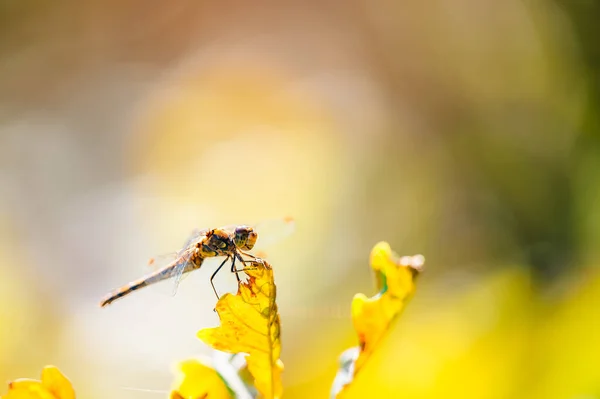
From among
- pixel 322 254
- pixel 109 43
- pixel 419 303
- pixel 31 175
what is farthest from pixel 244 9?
pixel 419 303

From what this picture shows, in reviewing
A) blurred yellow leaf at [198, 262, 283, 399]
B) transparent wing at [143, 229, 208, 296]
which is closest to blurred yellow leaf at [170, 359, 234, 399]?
blurred yellow leaf at [198, 262, 283, 399]

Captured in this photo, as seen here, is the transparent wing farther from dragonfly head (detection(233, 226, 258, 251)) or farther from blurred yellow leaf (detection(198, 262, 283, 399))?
blurred yellow leaf (detection(198, 262, 283, 399))

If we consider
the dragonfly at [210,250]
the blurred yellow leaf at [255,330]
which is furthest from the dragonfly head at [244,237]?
the blurred yellow leaf at [255,330]

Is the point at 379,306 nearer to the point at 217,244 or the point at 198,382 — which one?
the point at 198,382

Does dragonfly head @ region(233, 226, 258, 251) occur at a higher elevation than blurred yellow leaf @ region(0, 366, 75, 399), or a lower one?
higher

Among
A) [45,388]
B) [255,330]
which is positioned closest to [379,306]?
[255,330]

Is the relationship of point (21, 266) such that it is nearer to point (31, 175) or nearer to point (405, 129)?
point (31, 175)
